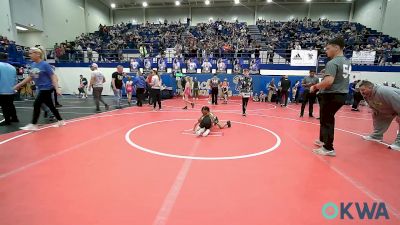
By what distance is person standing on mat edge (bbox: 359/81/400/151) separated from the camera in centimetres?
545

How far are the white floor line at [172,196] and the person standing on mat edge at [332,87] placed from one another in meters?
2.83

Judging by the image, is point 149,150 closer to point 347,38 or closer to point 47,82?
point 47,82

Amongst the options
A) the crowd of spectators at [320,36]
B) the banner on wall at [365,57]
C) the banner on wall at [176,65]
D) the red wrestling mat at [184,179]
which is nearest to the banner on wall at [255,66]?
the crowd of spectators at [320,36]

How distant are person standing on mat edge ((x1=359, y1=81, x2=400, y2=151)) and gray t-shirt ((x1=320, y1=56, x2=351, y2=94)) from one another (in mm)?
1894

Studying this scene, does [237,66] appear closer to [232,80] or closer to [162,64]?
[232,80]

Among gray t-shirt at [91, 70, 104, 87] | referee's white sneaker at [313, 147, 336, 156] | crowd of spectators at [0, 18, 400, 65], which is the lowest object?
referee's white sneaker at [313, 147, 336, 156]

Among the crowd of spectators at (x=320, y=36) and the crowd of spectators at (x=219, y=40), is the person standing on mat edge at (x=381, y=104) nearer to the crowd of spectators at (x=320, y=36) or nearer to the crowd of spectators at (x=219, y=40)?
the crowd of spectators at (x=219, y=40)

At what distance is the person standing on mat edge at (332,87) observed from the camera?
14.4 feet

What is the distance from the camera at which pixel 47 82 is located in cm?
636

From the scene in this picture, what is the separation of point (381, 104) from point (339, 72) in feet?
7.80

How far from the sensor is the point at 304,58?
59.9ft

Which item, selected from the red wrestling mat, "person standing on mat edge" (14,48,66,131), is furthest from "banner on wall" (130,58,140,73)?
the red wrestling mat

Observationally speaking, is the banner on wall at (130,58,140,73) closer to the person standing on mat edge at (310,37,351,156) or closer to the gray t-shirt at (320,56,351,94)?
the person standing on mat edge at (310,37,351,156)

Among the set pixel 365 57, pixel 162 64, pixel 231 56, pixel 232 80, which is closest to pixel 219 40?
pixel 231 56
